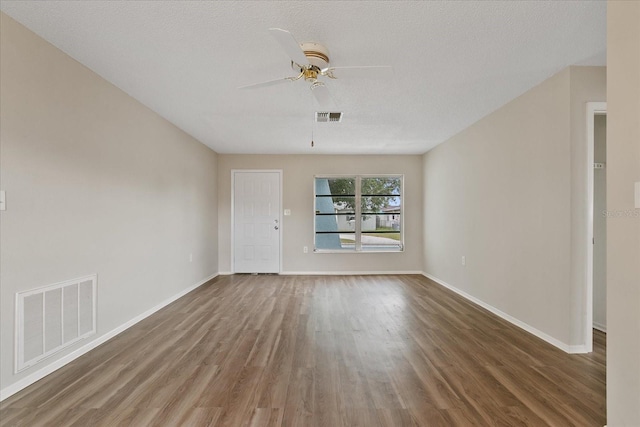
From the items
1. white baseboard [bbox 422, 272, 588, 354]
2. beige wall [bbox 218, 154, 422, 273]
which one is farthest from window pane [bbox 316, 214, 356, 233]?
white baseboard [bbox 422, 272, 588, 354]

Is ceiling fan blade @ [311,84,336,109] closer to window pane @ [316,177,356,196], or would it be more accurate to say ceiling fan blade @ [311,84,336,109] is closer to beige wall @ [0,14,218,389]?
beige wall @ [0,14,218,389]

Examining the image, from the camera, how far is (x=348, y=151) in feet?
18.5

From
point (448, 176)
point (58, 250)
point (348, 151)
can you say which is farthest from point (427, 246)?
point (58, 250)

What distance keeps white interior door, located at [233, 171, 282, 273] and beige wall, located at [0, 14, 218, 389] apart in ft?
5.89

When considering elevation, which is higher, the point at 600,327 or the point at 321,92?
the point at 321,92

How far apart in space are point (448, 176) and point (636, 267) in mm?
3612

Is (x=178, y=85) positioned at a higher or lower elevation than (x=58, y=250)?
higher

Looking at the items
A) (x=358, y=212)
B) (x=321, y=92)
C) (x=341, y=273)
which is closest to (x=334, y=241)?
(x=341, y=273)

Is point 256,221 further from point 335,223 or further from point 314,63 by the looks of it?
point 314,63

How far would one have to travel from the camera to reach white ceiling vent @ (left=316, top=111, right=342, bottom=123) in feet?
11.5

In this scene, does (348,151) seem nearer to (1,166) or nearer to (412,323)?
(412,323)

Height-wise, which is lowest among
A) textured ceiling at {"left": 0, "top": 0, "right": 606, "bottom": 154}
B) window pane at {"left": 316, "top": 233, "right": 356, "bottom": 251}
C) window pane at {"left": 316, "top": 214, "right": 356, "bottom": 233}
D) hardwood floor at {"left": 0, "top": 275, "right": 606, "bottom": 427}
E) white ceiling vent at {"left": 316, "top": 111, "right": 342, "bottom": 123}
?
hardwood floor at {"left": 0, "top": 275, "right": 606, "bottom": 427}

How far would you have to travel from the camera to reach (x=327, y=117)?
3590 millimetres

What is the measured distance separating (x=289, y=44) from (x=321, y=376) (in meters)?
2.20
